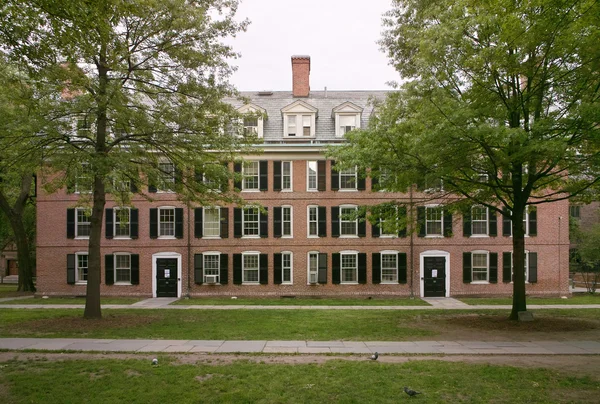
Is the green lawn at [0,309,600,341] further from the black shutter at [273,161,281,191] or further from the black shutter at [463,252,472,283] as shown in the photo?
the black shutter at [273,161,281,191]

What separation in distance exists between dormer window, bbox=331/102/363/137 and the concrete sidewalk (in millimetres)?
18044

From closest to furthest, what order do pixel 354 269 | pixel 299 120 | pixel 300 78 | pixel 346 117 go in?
pixel 354 269 < pixel 299 120 < pixel 346 117 < pixel 300 78

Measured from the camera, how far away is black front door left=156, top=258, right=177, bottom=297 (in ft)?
90.8

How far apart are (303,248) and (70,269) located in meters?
14.0

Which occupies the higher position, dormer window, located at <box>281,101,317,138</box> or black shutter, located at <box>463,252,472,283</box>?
dormer window, located at <box>281,101,317,138</box>

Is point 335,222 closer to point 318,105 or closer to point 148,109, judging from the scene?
point 318,105

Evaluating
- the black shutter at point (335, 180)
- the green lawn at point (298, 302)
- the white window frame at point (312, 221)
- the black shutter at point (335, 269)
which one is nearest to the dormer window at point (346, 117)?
the black shutter at point (335, 180)

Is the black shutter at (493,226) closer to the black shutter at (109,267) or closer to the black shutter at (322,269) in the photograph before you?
the black shutter at (322,269)

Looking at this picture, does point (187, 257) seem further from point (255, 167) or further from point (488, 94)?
point (488, 94)

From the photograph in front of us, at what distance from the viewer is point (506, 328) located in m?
14.7

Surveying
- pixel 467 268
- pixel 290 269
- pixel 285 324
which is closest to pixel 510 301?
pixel 467 268

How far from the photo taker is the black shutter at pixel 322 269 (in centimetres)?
2731

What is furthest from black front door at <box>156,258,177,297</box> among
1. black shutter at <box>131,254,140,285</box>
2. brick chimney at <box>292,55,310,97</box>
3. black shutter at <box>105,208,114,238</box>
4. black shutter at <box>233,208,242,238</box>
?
brick chimney at <box>292,55,310,97</box>

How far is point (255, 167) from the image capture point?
A: 27.8 metres
